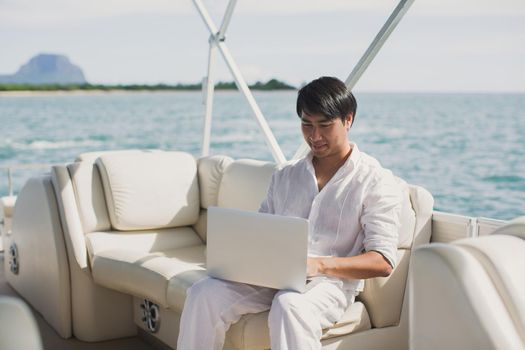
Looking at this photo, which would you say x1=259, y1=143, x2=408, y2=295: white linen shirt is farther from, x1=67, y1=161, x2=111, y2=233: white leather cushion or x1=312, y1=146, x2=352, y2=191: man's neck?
x1=67, y1=161, x2=111, y2=233: white leather cushion

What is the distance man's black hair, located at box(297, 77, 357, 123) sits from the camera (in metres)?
2.47

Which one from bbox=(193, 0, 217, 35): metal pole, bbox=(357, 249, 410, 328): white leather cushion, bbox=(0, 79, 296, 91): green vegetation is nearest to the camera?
bbox=(357, 249, 410, 328): white leather cushion

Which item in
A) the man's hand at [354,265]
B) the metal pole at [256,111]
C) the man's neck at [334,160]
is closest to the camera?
the man's hand at [354,265]

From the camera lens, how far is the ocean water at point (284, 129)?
25.9 meters

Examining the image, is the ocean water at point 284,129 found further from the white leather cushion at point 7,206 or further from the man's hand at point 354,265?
the man's hand at point 354,265

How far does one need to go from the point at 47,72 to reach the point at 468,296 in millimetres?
27242

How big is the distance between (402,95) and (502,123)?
4.09 meters

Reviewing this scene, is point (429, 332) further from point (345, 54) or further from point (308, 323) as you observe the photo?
point (345, 54)

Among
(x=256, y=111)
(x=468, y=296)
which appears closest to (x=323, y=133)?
(x=468, y=296)

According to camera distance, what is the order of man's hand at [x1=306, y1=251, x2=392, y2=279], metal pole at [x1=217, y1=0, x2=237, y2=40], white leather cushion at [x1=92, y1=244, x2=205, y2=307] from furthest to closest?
1. metal pole at [x1=217, y1=0, x2=237, y2=40]
2. white leather cushion at [x1=92, y1=244, x2=205, y2=307]
3. man's hand at [x1=306, y1=251, x2=392, y2=279]

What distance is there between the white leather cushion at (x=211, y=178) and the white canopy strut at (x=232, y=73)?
1.14ft

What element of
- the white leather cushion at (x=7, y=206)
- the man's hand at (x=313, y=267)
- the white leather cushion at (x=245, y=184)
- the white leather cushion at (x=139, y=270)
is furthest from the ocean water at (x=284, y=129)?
the man's hand at (x=313, y=267)

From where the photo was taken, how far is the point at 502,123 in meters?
28.2

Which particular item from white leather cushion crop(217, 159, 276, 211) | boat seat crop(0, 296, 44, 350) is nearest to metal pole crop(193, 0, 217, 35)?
white leather cushion crop(217, 159, 276, 211)
